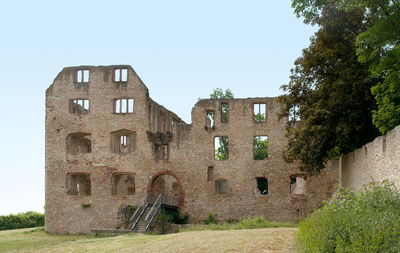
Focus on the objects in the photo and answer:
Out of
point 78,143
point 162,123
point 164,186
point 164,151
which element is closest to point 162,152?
point 164,151

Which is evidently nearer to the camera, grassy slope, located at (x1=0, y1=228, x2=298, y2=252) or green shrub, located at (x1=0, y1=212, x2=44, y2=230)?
A: grassy slope, located at (x1=0, y1=228, x2=298, y2=252)

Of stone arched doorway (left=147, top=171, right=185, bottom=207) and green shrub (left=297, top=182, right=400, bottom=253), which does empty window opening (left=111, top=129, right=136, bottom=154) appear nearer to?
stone arched doorway (left=147, top=171, right=185, bottom=207)

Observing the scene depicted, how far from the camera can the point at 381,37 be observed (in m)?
18.3

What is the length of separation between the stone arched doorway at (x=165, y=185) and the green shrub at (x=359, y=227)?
777 inches

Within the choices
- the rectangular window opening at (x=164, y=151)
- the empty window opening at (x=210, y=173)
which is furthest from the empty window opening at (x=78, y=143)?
the empty window opening at (x=210, y=173)

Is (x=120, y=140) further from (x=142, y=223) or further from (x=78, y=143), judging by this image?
(x=142, y=223)

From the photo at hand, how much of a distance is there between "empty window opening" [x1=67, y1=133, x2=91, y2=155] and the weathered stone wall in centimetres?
1802

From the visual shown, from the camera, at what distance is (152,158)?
34.1 m

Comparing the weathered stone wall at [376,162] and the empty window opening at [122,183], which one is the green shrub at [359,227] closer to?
the weathered stone wall at [376,162]

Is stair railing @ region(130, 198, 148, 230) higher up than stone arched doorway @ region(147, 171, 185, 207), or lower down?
lower down

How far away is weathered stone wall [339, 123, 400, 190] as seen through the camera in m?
15.8

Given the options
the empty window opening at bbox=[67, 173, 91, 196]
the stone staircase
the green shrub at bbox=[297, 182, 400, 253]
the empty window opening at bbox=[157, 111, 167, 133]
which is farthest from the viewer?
the empty window opening at bbox=[157, 111, 167, 133]

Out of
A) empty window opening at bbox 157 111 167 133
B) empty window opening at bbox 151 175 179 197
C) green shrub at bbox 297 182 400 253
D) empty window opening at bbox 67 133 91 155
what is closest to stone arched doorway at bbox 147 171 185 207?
empty window opening at bbox 151 175 179 197

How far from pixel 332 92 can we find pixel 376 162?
17.2 feet
